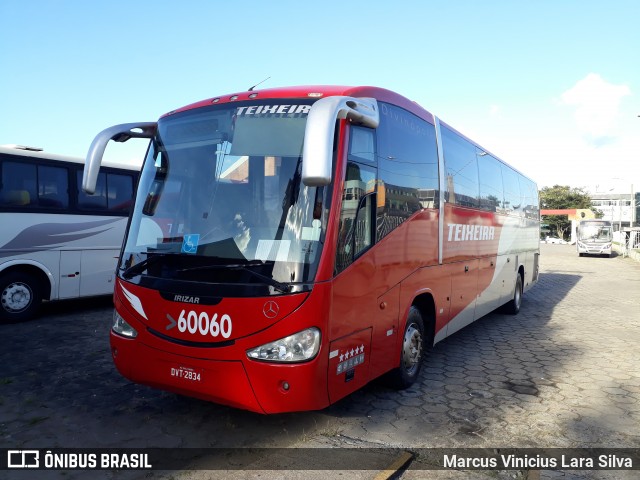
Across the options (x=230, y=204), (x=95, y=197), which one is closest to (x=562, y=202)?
(x=95, y=197)

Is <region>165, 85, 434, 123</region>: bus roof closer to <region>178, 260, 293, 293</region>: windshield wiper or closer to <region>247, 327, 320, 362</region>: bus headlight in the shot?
<region>178, 260, 293, 293</region>: windshield wiper

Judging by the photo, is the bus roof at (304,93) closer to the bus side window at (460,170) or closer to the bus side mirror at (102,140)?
the bus side mirror at (102,140)

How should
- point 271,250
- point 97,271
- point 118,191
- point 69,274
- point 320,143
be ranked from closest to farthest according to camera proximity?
1. point 320,143
2. point 271,250
3. point 69,274
4. point 97,271
5. point 118,191

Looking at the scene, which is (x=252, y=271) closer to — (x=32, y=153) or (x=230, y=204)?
(x=230, y=204)

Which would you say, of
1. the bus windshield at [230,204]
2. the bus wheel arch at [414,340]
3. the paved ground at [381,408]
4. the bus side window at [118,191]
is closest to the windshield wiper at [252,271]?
the bus windshield at [230,204]

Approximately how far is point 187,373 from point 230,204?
4.66 ft

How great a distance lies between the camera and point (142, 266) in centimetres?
425

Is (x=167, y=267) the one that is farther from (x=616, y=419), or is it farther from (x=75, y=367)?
(x=616, y=419)

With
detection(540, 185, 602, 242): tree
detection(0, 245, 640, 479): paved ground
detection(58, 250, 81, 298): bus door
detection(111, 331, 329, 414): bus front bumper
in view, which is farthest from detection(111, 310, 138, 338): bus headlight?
detection(540, 185, 602, 242): tree

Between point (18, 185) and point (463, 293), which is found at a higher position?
A: point (18, 185)

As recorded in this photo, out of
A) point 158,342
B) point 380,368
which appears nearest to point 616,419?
point 380,368

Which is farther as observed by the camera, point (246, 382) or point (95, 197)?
point (95, 197)

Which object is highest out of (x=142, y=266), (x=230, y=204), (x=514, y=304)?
(x=230, y=204)

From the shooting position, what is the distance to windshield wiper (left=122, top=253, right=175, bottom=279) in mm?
4164
